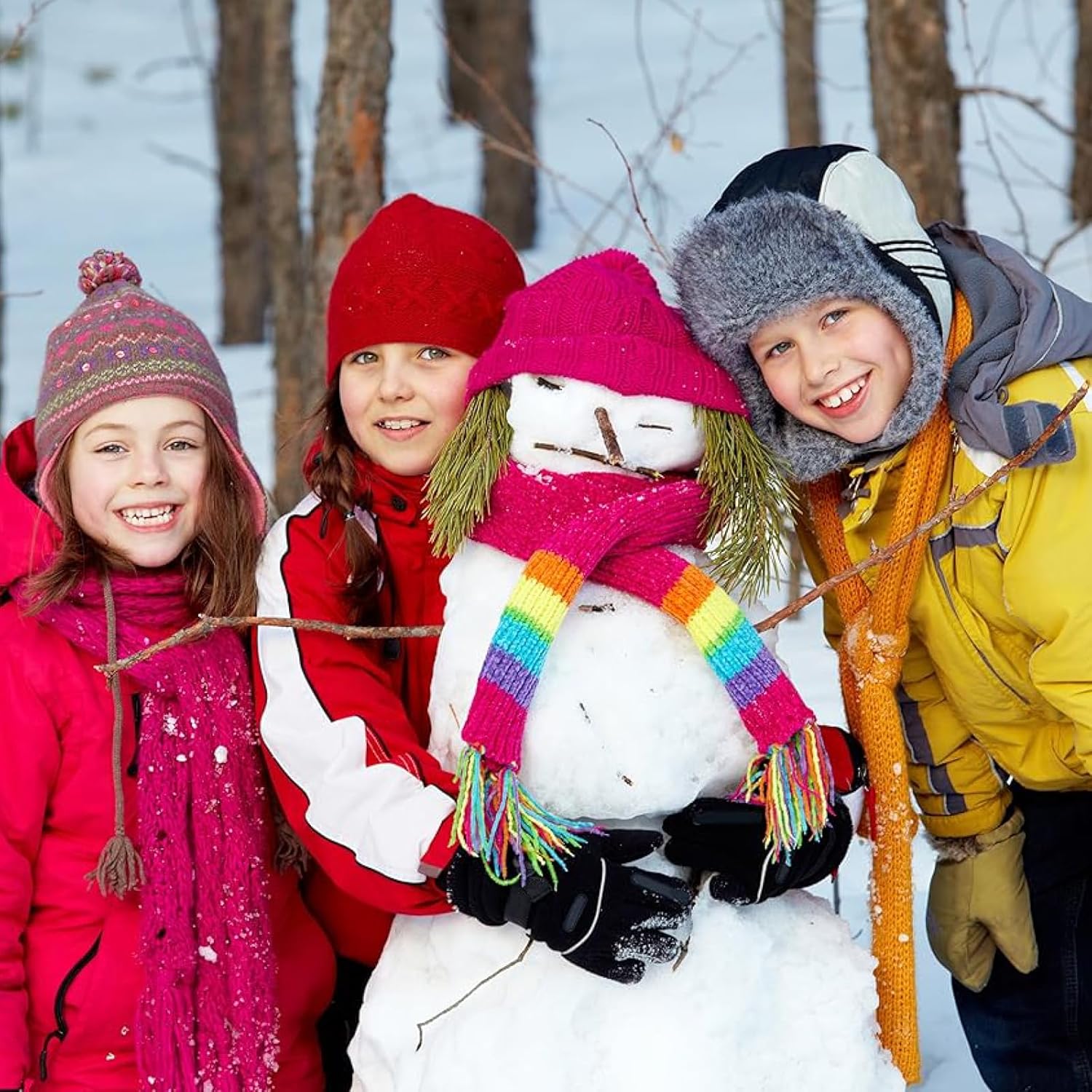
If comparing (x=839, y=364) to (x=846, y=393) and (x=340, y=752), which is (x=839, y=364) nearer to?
(x=846, y=393)

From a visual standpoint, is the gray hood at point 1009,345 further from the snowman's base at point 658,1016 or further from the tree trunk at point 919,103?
the tree trunk at point 919,103

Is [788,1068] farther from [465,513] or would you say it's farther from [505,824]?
[465,513]

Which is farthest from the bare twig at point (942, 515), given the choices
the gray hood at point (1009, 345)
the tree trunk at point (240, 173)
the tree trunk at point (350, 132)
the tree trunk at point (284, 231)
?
the tree trunk at point (240, 173)

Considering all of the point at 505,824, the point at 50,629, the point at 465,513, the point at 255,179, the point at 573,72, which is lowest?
the point at 505,824

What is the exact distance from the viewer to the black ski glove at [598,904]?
202 cm

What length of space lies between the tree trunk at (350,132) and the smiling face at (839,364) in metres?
2.67

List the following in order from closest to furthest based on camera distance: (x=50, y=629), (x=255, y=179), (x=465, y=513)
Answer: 1. (x=465, y=513)
2. (x=50, y=629)
3. (x=255, y=179)

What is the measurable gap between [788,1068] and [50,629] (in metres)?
1.35

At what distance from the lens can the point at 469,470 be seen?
2.24m

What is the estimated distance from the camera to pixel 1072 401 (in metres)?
2.17

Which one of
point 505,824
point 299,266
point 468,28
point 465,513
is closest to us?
point 505,824

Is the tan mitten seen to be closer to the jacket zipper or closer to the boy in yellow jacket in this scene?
the boy in yellow jacket

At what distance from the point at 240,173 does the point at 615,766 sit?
11.7 m

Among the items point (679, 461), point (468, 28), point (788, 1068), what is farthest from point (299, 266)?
point (468, 28)
